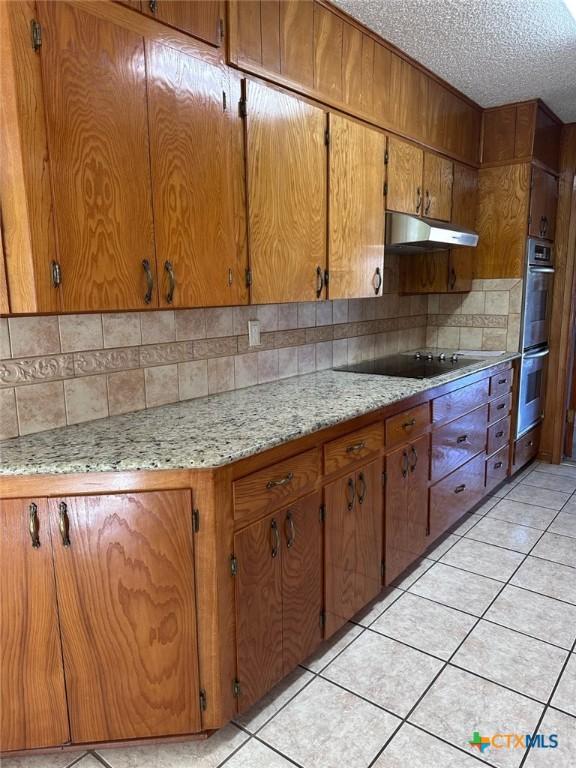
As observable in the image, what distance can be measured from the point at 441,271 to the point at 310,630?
243 cm

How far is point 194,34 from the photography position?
5.24ft

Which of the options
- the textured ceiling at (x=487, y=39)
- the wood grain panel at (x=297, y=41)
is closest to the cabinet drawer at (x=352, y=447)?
the wood grain panel at (x=297, y=41)

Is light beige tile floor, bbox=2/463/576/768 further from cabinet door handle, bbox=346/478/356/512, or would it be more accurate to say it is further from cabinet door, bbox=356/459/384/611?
cabinet door handle, bbox=346/478/356/512

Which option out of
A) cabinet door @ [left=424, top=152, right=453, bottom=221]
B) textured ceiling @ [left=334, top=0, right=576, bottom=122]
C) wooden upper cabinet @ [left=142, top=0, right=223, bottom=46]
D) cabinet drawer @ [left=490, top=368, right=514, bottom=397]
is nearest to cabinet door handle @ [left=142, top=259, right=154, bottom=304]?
wooden upper cabinet @ [left=142, top=0, right=223, bottom=46]

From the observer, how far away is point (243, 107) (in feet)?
5.84

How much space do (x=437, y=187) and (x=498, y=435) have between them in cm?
160

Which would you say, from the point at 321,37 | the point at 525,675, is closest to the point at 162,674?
the point at 525,675

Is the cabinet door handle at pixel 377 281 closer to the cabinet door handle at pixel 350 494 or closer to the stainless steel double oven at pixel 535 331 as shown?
the cabinet door handle at pixel 350 494

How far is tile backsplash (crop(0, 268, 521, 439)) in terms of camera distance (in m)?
1.64

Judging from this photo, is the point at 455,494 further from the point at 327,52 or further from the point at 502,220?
the point at 327,52

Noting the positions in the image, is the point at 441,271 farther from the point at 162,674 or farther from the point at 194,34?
the point at 162,674

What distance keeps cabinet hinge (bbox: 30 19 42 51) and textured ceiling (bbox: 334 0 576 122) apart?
1.30 m

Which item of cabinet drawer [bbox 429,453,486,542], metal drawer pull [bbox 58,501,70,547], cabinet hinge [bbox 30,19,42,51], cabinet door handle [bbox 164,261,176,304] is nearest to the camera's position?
cabinet hinge [bbox 30,19,42,51]

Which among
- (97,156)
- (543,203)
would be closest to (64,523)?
(97,156)
